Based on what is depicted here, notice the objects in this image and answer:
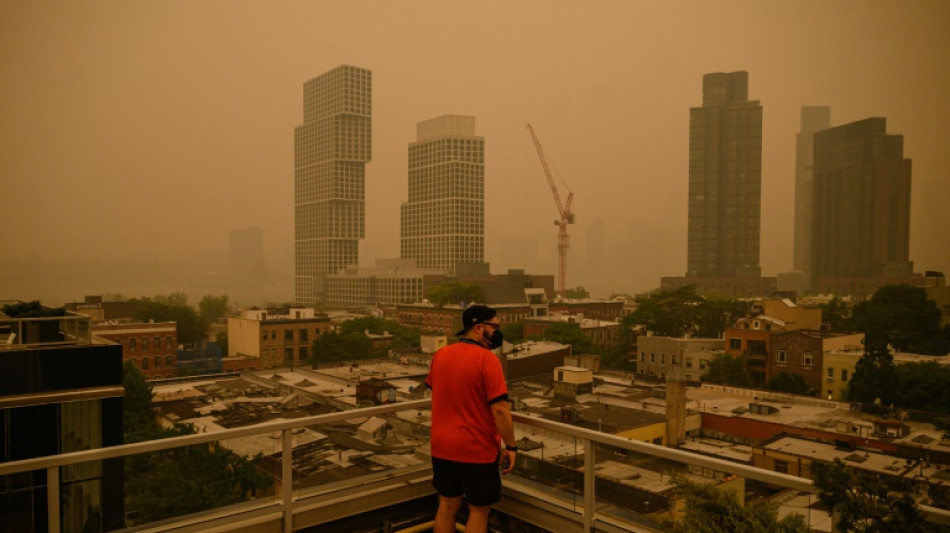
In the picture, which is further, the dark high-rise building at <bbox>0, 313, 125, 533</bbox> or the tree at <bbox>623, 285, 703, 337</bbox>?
the tree at <bbox>623, 285, 703, 337</bbox>

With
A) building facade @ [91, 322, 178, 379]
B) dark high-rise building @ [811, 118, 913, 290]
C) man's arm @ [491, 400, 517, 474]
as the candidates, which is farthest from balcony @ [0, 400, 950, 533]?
dark high-rise building @ [811, 118, 913, 290]

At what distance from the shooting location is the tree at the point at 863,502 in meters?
1.98

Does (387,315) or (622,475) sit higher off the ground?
(622,475)

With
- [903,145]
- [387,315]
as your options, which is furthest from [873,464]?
[903,145]

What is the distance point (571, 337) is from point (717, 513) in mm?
43910

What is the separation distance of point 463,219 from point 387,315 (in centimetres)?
5983

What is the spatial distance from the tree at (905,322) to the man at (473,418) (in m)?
45.8

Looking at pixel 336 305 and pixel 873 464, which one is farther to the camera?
pixel 336 305

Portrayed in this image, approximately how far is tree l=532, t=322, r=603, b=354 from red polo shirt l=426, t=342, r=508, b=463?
140ft

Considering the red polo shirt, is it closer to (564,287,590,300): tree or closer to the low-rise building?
the low-rise building

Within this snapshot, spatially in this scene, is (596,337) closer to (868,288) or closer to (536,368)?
(536,368)

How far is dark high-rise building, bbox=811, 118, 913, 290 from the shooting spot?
6988 cm

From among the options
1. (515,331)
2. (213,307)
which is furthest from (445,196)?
(515,331)

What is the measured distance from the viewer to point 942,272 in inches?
1953
